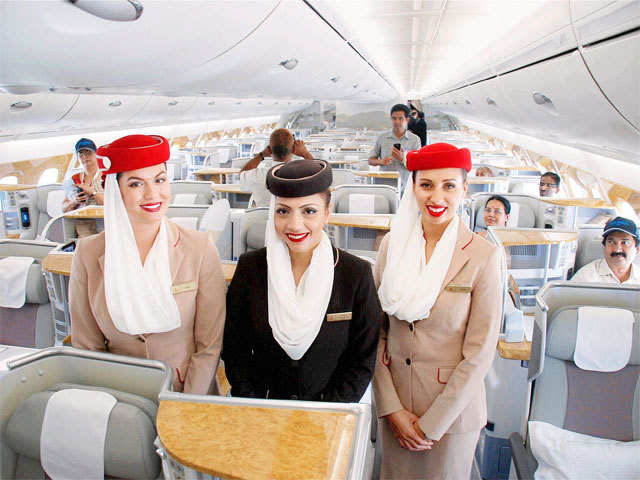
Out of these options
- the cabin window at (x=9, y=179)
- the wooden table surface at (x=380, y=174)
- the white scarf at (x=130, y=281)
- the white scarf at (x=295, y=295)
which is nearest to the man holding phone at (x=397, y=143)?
the wooden table surface at (x=380, y=174)

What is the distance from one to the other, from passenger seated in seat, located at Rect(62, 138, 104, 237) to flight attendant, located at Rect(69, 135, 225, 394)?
2770 mm

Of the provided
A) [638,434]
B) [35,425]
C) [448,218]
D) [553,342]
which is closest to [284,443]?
[35,425]

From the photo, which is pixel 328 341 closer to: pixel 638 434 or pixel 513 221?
pixel 638 434

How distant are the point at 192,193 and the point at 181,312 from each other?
3.76m

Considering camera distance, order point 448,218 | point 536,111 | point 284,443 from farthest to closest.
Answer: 1. point 536,111
2. point 448,218
3. point 284,443

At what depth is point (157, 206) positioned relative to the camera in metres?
1.53

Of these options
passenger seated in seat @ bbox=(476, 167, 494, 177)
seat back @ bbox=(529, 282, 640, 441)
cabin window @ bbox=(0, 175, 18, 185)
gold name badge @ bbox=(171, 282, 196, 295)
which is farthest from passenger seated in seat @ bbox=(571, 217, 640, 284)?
cabin window @ bbox=(0, 175, 18, 185)

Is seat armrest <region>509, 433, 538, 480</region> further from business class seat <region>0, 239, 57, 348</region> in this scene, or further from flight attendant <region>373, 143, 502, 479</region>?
business class seat <region>0, 239, 57, 348</region>

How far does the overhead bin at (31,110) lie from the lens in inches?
168

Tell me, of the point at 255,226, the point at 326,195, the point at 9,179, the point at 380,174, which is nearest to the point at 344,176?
the point at 380,174

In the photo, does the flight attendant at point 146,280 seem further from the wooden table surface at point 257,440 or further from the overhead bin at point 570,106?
the overhead bin at point 570,106

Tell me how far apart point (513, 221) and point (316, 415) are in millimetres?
3905

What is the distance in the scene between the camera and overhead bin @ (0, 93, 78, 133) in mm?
4273

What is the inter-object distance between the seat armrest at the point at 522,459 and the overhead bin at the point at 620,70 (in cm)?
175
